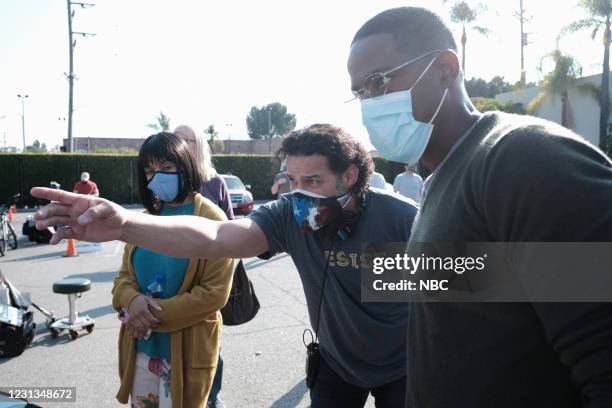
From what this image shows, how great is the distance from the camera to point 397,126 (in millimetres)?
1618

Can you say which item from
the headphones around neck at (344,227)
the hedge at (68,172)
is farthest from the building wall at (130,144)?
the headphones around neck at (344,227)

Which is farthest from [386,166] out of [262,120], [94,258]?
[262,120]

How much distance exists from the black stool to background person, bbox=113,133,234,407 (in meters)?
3.30

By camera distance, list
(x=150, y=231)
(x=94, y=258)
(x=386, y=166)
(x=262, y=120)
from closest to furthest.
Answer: (x=150, y=231)
(x=94, y=258)
(x=386, y=166)
(x=262, y=120)

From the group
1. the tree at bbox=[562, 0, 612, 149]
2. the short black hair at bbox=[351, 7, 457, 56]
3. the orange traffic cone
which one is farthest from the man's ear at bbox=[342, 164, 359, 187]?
the tree at bbox=[562, 0, 612, 149]

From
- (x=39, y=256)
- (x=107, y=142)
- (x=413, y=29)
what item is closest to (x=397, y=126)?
(x=413, y=29)

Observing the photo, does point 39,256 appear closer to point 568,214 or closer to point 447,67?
point 447,67

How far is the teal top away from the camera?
104 inches

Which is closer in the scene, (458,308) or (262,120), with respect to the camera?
(458,308)

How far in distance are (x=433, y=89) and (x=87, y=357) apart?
16.2 feet

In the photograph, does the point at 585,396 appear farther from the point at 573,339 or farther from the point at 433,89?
the point at 433,89

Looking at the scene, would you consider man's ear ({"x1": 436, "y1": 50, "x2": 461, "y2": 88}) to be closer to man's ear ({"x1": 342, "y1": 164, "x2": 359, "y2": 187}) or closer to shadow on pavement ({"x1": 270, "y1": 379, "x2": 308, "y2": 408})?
man's ear ({"x1": 342, "y1": 164, "x2": 359, "y2": 187})

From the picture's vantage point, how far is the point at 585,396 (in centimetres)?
98

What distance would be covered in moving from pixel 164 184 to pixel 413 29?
1.75 m
